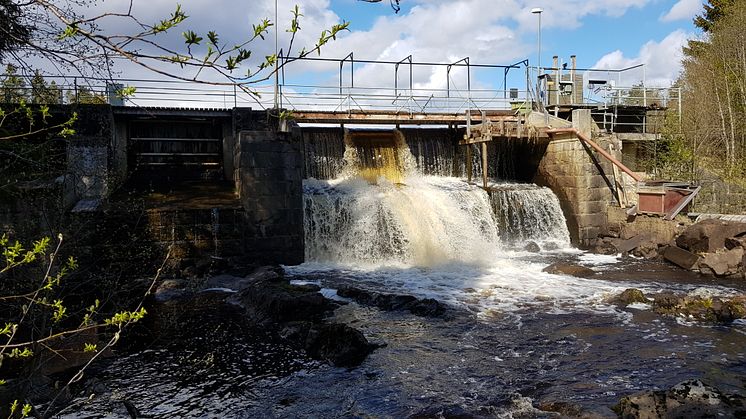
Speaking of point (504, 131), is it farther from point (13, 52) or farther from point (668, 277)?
point (13, 52)

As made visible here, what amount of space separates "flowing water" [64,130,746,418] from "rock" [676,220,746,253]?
1.11 m

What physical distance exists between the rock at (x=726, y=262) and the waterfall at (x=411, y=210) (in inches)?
196

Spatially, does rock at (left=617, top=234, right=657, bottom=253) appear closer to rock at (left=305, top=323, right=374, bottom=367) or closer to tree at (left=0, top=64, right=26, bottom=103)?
rock at (left=305, top=323, right=374, bottom=367)

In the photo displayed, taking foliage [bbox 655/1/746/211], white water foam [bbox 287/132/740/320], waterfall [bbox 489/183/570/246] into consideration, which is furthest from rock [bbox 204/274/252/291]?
foliage [bbox 655/1/746/211]

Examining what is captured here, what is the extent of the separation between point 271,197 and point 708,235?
36.9 feet

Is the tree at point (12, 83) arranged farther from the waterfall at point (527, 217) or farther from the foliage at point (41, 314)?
the waterfall at point (527, 217)

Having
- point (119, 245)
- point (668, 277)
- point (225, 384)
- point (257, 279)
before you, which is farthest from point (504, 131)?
point (225, 384)

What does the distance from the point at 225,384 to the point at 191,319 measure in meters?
3.09

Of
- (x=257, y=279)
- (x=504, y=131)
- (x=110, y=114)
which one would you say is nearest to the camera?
(x=257, y=279)

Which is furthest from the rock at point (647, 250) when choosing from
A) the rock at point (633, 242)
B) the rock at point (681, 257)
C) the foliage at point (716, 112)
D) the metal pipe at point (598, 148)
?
the foliage at point (716, 112)

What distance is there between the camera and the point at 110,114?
16.0m

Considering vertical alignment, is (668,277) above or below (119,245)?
below

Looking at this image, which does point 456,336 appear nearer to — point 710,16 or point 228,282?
point 228,282

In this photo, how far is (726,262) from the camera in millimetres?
12781
